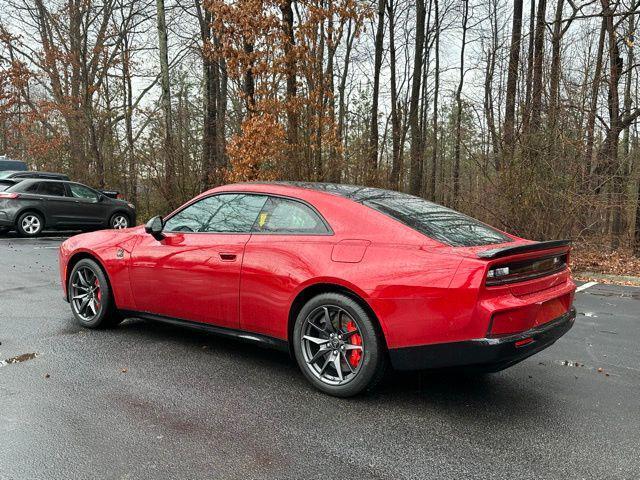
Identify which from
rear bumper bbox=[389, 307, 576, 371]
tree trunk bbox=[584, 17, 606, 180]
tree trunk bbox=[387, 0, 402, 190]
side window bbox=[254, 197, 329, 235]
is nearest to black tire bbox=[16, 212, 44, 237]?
tree trunk bbox=[387, 0, 402, 190]

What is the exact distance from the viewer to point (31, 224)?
14.4 meters

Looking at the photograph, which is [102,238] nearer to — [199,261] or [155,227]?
[155,227]

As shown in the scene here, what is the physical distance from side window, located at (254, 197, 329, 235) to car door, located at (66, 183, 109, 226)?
13280 mm

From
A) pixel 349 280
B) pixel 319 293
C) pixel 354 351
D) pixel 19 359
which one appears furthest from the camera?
pixel 19 359

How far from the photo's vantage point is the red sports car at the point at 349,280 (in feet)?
10.0

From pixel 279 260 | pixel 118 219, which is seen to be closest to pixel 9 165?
pixel 118 219

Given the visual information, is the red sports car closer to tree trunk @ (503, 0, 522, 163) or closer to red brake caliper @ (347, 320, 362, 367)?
red brake caliper @ (347, 320, 362, 367)

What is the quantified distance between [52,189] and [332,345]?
46.2 feet

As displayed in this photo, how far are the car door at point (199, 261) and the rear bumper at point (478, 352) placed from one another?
1.41 meters

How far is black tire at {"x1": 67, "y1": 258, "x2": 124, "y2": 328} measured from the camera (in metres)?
4.91

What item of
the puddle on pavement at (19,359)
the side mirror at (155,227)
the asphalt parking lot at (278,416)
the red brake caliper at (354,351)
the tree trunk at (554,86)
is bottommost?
the asphalt parking lot at (278,416)

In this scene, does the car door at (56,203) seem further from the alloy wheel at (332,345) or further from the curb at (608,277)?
the alloy wheel at (332,345)

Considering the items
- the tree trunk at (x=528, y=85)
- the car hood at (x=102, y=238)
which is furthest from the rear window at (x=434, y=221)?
the tree trunk at (x=528, y=85)

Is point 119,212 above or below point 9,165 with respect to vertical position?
below
